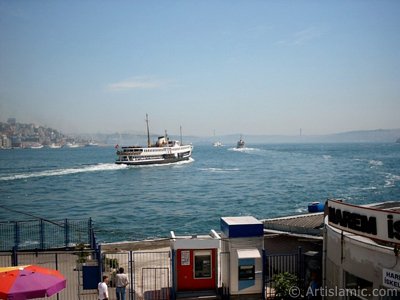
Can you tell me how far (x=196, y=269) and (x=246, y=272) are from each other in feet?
5.23

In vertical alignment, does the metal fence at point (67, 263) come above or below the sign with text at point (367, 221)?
below

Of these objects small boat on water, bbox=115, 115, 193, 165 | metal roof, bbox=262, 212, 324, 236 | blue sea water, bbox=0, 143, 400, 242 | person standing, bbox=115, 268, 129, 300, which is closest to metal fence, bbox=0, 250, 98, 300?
person standing, bbox=115, 268, 129, 300

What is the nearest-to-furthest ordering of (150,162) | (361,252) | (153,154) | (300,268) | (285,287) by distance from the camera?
(361,252) → (285,287) → (300,268) → (150,162) → (153,154)

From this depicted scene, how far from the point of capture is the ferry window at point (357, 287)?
9453mm

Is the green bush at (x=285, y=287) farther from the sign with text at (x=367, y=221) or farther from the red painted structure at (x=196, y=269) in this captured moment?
the sign with text at (x=367, y=221)

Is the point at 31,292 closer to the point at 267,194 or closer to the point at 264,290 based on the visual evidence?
the point at 264,290

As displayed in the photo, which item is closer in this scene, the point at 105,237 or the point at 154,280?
the point at 154,280

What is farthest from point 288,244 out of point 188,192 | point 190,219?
point 188,192

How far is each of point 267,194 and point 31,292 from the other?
5380 centimetres

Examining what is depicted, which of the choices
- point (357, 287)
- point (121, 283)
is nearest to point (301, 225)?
point (357, 287)

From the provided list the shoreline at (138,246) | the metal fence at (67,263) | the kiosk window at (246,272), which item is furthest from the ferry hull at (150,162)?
the kiosk window at (246,272)

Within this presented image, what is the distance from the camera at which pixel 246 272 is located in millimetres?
12484

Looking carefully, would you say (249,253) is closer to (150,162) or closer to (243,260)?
(243,260)

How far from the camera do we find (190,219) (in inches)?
1662
